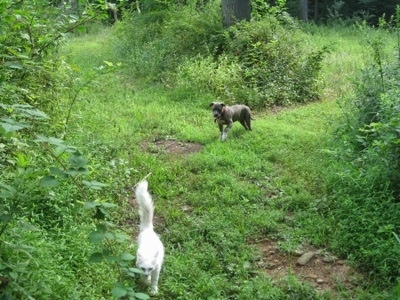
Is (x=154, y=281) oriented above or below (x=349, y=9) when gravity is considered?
above

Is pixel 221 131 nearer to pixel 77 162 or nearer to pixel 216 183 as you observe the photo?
pixel 216 183

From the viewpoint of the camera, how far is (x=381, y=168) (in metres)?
5.30

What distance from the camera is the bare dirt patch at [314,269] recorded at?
4.61m

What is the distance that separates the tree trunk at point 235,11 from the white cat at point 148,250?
310 inches

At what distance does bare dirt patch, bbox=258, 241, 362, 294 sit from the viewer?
15.1 ft

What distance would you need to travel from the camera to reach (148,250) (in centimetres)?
431

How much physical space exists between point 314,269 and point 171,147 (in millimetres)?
3369

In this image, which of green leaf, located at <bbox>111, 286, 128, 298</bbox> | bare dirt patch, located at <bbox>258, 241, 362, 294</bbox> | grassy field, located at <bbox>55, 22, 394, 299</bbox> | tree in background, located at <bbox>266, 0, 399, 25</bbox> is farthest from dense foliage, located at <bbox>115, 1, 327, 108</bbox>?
tree in background, located at <bbox>266, 0, 399, 25</bbox>

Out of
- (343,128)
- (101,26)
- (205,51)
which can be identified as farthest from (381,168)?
(101,26)

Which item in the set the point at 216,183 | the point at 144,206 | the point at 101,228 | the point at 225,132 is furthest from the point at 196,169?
the point at 101,228

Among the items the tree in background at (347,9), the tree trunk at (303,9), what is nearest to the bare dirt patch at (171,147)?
the tree in background at (347,9)

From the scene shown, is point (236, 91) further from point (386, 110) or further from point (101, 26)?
point (101, 26)

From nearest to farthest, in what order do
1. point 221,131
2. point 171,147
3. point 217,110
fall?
point 171,147 → point 217,110 → point 221,131

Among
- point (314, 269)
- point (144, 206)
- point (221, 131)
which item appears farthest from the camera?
point (221, 131)
